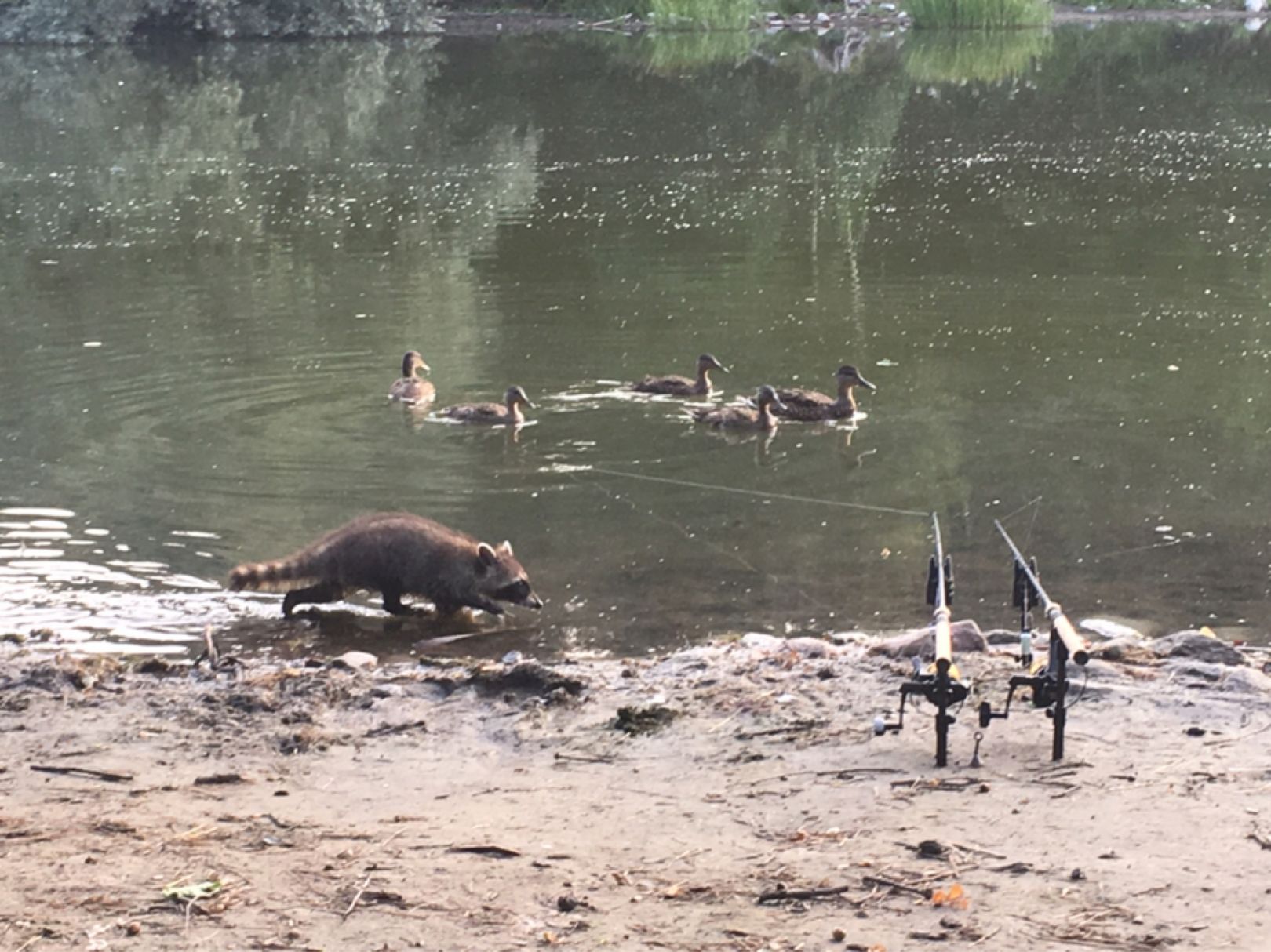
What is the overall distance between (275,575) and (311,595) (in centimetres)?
22

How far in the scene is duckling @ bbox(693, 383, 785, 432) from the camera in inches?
516

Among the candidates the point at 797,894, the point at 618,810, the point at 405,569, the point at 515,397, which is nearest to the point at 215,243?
the point at 515,397

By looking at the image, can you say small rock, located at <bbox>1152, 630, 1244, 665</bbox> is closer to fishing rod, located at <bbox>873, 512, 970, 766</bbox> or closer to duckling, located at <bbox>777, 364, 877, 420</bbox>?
fishing rod, located at <bbox>873, 512, 970, 766</bbox>

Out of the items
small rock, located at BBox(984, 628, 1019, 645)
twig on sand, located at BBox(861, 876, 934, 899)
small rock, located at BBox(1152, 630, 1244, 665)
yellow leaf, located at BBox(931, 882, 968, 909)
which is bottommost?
small rock, located at BBox(984, 628, 1019, 645)

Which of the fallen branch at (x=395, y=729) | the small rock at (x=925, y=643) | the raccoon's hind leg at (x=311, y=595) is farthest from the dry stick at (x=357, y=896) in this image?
the raccoon's hind leg at (x=311, y=595)

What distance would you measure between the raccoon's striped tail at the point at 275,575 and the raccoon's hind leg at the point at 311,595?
5 centimetres

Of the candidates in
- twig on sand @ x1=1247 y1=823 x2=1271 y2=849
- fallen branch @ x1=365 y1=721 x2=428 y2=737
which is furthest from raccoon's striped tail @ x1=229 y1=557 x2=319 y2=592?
twig on sand @ x1=1247 y1=823 x2=1271 y2=849

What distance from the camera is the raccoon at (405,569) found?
369 inches

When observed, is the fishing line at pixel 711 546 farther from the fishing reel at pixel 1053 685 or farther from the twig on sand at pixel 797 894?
the twig on sand at pixel 797 894

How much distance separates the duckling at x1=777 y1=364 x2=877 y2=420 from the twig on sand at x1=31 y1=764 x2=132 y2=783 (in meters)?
7.44

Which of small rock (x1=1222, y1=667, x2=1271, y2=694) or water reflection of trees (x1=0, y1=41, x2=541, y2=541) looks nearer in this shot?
small rock (x1=1222, y1=667, x2=1271, y2=694)

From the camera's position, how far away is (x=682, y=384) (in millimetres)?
13703

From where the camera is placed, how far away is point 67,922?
200 inches

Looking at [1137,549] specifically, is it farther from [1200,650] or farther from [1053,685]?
[1053,685]
